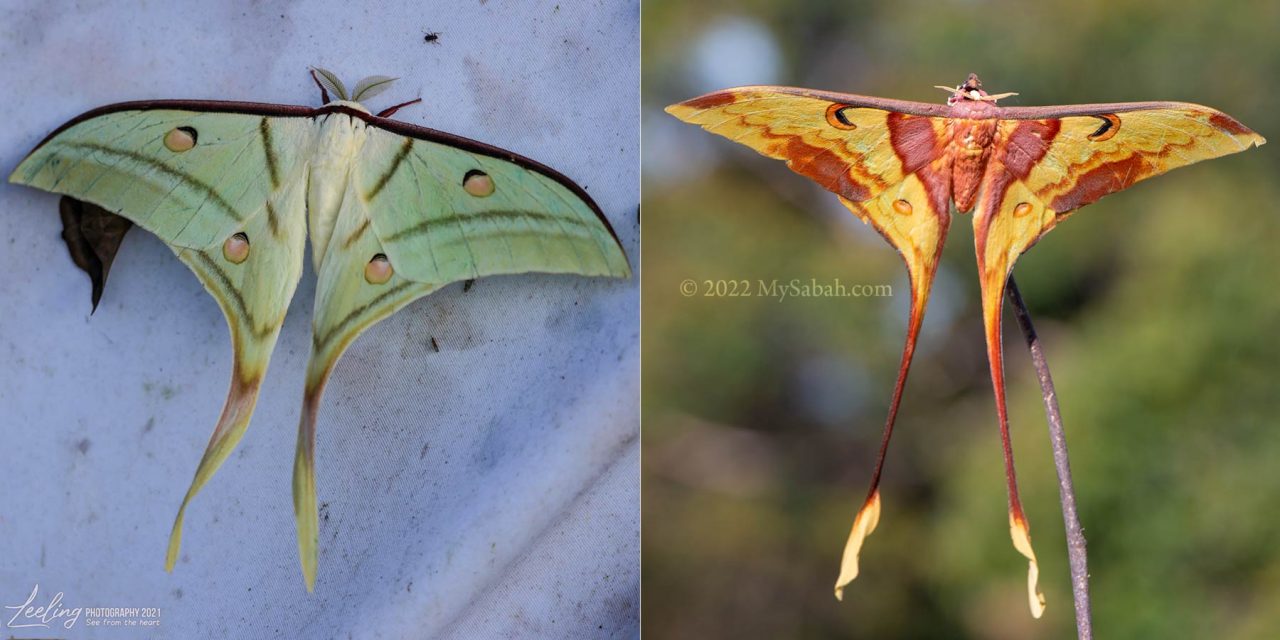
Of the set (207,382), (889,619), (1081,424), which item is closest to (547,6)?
(207,382)

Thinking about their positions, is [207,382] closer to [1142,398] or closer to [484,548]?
[484,548]

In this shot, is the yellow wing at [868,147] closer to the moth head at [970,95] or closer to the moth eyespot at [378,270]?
the moth head at [970,95]

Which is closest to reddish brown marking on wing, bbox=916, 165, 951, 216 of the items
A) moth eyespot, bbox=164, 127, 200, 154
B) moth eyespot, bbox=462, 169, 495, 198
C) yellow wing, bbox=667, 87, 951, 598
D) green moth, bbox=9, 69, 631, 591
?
yellow wing, bbox=667, 87, 951, 598

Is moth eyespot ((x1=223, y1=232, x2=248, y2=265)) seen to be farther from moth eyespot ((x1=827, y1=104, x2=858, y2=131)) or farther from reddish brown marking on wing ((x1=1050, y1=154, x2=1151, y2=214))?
reddish brown marking on wing ((x1=1050, y1=154, x2=1151, y2=214))

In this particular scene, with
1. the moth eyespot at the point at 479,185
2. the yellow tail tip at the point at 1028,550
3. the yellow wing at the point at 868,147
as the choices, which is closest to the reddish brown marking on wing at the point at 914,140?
the yellow wing at the point at 868,147

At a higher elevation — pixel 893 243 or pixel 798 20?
pixel 798 20
